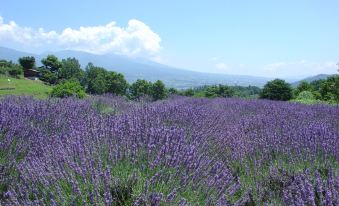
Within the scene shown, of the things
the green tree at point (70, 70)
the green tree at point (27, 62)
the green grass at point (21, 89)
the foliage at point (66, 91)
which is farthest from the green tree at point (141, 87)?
the green tree at point (27, 62)

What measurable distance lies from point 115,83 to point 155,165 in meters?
36.7

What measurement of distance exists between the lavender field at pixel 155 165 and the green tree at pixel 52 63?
4782cm

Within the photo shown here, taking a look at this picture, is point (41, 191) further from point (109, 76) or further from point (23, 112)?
point (109, 76)

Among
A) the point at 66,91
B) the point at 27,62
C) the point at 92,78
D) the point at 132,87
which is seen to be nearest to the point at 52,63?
the point at 27,62

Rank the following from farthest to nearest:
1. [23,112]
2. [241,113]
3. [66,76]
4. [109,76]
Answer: [66,76] < [109,76] < [241,113] < [23,112]

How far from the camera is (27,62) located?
48.8 metres

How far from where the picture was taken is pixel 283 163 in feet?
9.30

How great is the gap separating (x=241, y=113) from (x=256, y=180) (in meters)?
3.48

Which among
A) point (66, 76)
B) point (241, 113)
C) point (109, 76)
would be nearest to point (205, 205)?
point (241, 113)

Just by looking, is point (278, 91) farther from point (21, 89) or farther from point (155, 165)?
point (155, 165)

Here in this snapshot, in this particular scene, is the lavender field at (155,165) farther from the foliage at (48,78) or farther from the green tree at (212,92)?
the foliage at (48,78)

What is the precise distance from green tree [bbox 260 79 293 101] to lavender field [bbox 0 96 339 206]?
16.6m

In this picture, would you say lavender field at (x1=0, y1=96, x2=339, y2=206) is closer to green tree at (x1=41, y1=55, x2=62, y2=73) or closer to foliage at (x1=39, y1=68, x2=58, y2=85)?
foliage at (x1=39, y1=68, x2=58, y2=85)

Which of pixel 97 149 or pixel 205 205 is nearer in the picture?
pixel 205 205
